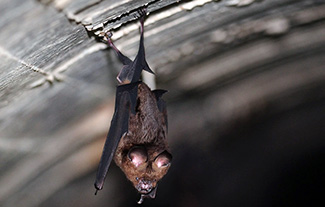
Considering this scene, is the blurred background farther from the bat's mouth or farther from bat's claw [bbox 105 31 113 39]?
the bat's mouth

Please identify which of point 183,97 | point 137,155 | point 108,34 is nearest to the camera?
point 137,155

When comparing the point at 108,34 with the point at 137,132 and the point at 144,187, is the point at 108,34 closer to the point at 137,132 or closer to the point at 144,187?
the point at 137,132

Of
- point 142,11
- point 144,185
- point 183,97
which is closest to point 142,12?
point 142,11

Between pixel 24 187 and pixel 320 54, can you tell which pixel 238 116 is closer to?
pixel 320 54

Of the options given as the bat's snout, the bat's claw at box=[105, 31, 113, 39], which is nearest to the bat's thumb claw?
the bat's claw at box=[105, 31, 113, 39]

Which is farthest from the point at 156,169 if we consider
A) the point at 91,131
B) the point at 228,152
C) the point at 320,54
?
the point at 320,54

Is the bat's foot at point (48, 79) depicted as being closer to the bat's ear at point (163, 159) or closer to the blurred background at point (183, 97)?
the blurred background at point (183, 97)

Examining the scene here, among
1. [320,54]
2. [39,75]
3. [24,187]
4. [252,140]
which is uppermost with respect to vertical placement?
[39,75]
